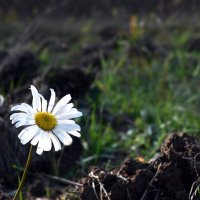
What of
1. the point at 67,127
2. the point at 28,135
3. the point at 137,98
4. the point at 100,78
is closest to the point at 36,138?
the point at 28,135

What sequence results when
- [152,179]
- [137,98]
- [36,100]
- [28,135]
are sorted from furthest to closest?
[137,98] → [152,179] → [36,100] → [28,135]

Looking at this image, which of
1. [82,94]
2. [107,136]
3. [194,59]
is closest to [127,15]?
[194,59]

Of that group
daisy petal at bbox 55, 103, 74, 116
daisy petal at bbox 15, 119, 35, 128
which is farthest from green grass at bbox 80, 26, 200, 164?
daisy petal at bbox 15, 119, 35, 128

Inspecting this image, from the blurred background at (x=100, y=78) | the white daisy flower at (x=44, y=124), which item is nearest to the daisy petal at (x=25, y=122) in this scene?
the white daisy flower at (x=44, y=124)

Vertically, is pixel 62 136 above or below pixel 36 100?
below

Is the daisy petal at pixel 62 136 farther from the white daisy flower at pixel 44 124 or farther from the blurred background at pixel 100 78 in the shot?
the blurred background at pixel 100 78

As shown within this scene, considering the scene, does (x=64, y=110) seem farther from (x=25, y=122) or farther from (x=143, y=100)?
(x=143, y=100)

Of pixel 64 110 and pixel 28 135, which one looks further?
pixel 64 110
